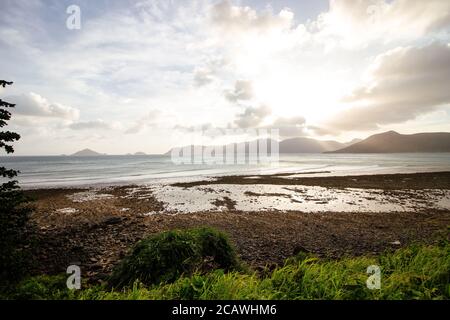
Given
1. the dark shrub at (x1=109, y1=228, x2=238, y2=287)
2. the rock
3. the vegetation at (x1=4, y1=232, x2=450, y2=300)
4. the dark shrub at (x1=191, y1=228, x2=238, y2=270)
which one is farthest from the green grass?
the rock

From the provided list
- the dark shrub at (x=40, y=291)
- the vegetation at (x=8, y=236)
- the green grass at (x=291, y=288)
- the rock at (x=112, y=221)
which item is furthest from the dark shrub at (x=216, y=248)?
the rock at (x=112, y=221)

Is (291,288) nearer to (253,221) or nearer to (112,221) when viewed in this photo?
(253,221)

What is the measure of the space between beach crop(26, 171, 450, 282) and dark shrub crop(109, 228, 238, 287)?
1832 millimetres

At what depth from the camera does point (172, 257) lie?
18.9 feet

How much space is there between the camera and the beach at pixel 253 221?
1007 centimetres

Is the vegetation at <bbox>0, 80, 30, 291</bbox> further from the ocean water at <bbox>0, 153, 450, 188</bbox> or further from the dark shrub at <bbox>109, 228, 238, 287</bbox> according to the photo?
the ocean water at <bbox>0, 153, 450, 188</bbox>

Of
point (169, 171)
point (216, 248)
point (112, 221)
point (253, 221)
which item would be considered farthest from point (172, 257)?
point (169, 171)

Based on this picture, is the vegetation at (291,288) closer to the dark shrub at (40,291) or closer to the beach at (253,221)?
the dark shrub at (40,291)

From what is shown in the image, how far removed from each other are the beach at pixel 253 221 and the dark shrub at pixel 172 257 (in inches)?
72.1

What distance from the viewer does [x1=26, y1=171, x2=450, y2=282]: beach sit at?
10.1m

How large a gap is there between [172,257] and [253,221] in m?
10.1
